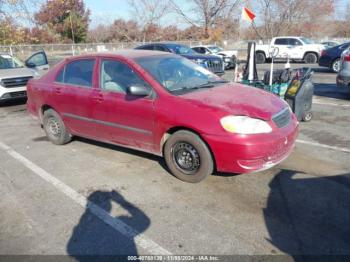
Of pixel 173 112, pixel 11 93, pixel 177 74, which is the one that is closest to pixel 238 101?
pixel 173 112

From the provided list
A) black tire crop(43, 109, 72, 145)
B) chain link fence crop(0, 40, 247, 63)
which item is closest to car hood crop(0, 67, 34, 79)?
black tire crop(43, 109, 72, 145)

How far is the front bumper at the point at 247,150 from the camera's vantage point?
3.76 meters

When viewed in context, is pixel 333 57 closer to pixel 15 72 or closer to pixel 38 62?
pixel 38 62

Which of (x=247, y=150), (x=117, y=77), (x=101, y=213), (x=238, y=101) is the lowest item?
(x=101, y=213)

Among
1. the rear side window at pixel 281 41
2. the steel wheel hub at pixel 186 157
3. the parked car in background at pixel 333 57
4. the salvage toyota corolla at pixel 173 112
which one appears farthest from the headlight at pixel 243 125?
the rear side window at pixel 281 41

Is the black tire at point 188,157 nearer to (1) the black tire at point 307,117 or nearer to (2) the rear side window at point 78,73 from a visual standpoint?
(2) the rear side window at point 78,73

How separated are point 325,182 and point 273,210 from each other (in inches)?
40.7

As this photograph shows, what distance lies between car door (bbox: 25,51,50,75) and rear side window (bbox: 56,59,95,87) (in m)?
5.99

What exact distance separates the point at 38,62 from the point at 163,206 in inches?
376

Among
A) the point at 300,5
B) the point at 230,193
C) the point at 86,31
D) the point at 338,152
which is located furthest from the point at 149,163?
the point at 86,31

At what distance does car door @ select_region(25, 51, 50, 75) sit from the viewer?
1105 centimetres

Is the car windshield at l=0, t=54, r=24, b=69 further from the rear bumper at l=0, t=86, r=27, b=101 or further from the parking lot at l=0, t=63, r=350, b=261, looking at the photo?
the parking lot at l=0, t=63, r=350, b=261

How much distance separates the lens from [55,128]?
19.6 ft

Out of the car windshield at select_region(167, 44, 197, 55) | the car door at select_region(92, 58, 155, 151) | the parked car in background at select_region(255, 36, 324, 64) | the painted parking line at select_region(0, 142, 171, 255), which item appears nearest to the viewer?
the painted parking line at select_region(0, 142, 171, 255)
